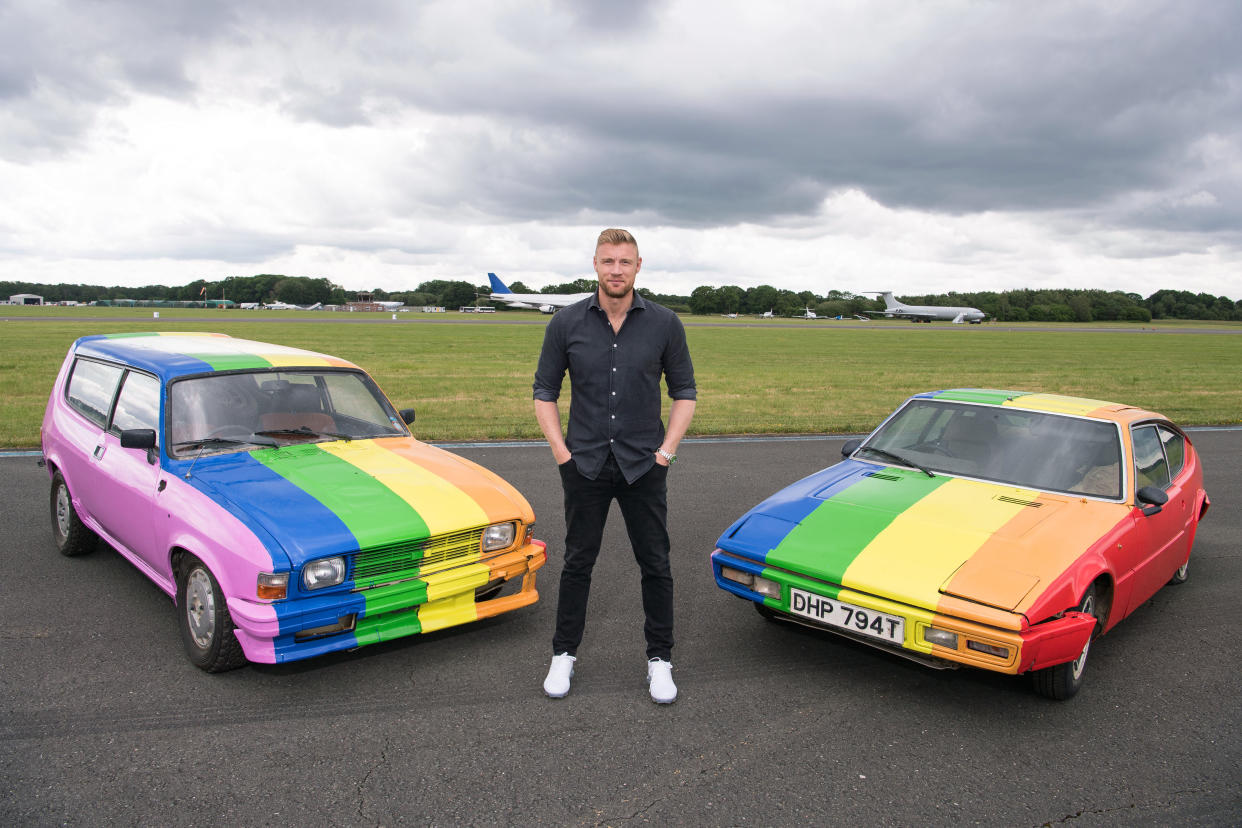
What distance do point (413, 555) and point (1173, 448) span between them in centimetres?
485

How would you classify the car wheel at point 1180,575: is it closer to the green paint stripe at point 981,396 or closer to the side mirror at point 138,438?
the green paint stripe at point 981,396

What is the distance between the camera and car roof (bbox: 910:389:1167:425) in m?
4.82

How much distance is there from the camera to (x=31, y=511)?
20.6 ft

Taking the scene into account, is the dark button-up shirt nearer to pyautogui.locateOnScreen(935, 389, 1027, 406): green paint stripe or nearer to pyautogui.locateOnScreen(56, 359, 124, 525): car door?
pyautogui.locateOnScreen(935, 389, 1027, 406): green paint stripe

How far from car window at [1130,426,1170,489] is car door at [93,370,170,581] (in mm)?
5164

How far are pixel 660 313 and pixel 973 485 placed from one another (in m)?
2.20

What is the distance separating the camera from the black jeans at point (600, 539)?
11.2 ft

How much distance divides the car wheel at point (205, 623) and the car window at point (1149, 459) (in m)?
4.58

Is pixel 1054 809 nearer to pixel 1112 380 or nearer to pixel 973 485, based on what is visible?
pixel 973 485

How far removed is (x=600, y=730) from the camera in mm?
3236

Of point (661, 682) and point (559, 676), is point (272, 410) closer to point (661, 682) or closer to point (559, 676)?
point (559, 676)

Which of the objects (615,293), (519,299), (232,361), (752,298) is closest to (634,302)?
(615,293)

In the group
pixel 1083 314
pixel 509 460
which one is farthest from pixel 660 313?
pixel 1083 314

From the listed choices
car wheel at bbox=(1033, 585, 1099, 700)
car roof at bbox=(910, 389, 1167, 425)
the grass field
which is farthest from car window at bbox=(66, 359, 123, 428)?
car wheel at bbox=(1033, 585, 1099, 700)
